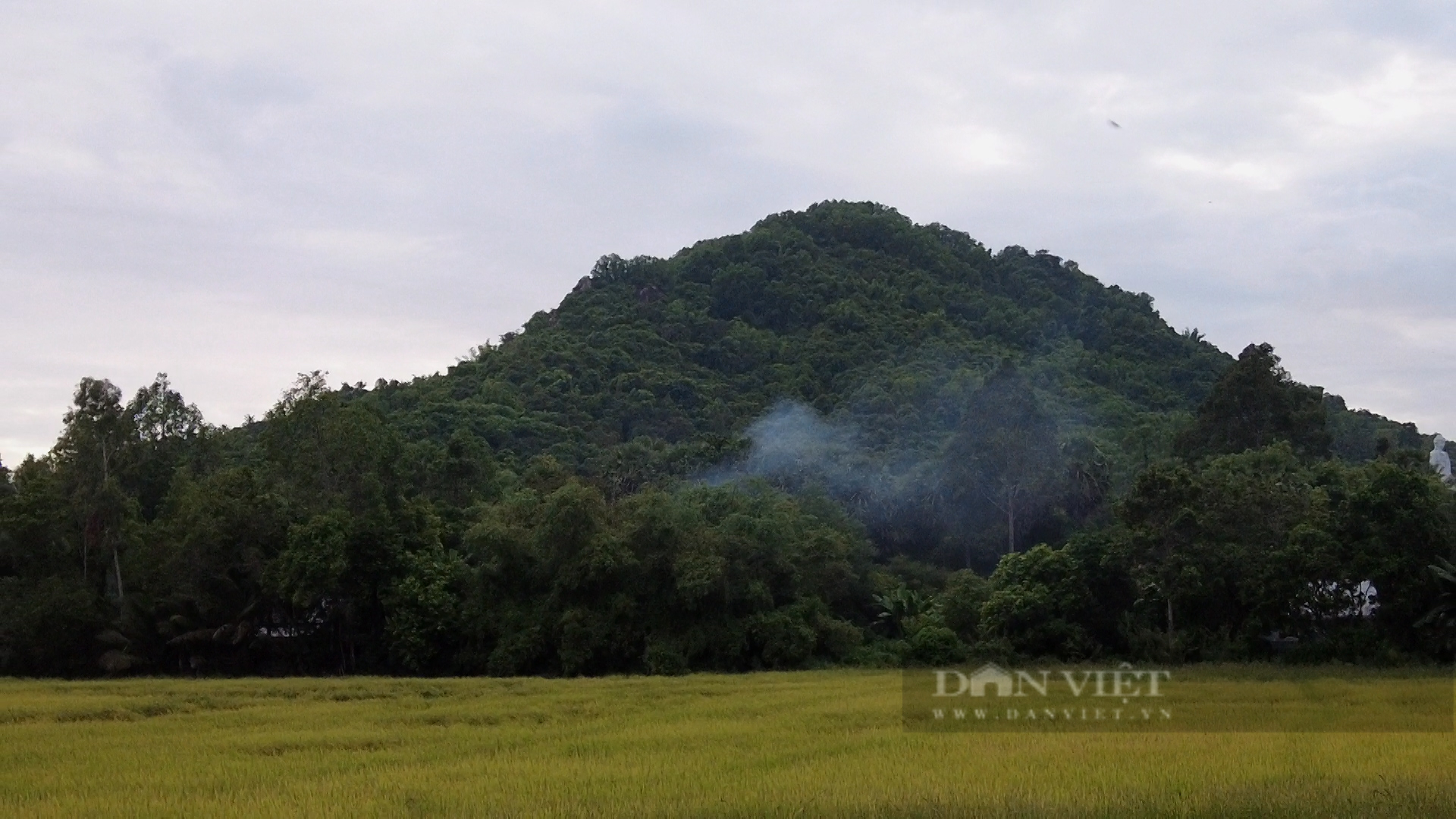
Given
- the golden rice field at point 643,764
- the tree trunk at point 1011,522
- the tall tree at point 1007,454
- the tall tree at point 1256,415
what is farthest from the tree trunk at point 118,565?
the tall tree at point 1256,415

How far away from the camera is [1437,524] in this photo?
24719mm

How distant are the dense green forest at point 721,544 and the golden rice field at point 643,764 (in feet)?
26.2

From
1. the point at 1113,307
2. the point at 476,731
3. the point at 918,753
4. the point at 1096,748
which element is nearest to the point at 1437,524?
the point at 1096,748

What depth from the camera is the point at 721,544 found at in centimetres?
3222

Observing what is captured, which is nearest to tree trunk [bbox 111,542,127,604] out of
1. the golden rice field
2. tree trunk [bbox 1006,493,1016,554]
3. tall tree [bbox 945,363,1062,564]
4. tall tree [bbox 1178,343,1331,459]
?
the golden rice field

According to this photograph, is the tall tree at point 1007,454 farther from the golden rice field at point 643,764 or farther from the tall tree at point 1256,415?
the golden rice field at point 643,764

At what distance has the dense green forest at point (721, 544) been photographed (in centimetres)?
2706

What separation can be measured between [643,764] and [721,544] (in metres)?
18.7

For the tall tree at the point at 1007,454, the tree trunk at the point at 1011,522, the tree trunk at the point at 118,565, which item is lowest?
the tree trunk at the point at 118,565

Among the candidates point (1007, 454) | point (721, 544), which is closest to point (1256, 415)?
point (1007, 454)

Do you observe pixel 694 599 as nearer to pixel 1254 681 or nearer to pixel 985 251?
pixel 1254 681

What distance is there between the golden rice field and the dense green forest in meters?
7.98

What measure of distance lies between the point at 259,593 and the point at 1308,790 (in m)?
28.3

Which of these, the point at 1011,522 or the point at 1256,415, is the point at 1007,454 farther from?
the point at 1256,415
